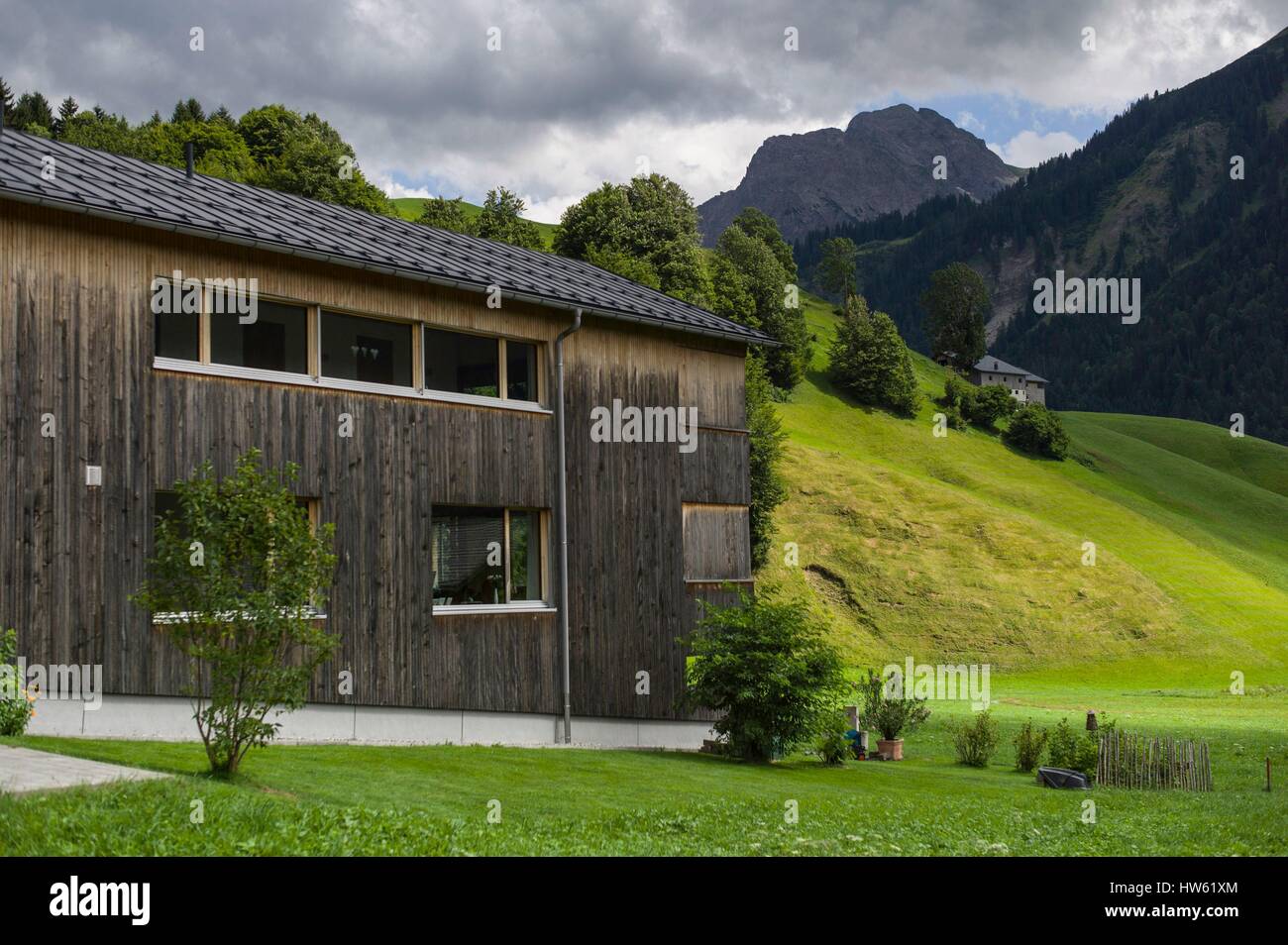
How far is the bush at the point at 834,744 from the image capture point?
19.7 m

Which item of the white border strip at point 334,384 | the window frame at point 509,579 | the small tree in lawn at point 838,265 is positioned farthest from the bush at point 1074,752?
the small tree in lawn at point 838,265

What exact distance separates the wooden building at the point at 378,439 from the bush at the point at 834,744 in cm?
284

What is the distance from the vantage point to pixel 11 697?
12523 millimetres

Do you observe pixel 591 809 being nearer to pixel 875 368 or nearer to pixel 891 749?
pixel 891 749

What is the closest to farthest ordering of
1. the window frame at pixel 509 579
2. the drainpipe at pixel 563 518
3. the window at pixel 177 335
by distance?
1. the window at pixel 177 335
2. the window frame at pixel 509 579
3. the drainpipe at pixel 563 518

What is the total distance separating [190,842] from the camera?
741 centimetres

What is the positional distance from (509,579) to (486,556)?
0.57 metres

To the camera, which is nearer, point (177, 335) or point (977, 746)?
point (177, 335)

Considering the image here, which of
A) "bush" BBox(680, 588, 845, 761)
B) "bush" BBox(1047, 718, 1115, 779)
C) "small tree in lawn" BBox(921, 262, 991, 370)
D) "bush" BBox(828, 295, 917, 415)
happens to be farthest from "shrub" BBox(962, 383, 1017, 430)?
"bush" BBox(680, 588, 845, 761)

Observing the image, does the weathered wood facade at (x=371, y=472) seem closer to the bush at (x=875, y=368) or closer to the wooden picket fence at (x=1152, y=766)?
the wooden picket fence at (x=1152, y=766)

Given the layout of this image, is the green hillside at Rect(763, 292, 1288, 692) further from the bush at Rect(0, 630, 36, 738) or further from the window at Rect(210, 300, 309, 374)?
the bush at Rect(0, 630, 36, 738)

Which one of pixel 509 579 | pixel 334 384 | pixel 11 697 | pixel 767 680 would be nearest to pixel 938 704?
pixel 767 680
